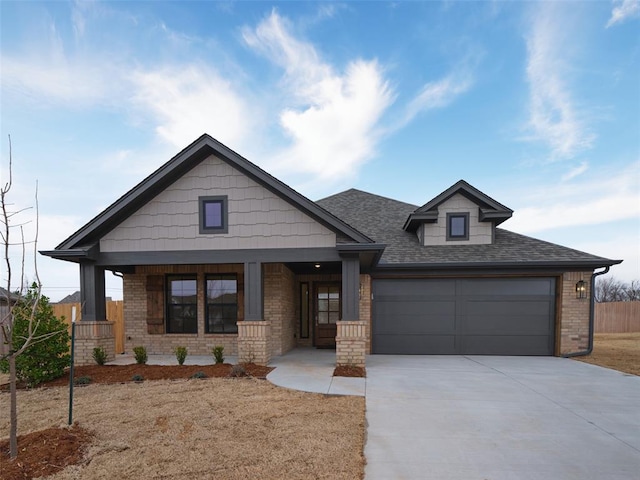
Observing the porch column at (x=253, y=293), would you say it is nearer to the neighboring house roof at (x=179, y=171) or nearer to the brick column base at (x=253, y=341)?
the brick column base at (x=253, y=341)

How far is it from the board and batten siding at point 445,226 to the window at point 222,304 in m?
6.36

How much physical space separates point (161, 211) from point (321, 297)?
5692 millimetres

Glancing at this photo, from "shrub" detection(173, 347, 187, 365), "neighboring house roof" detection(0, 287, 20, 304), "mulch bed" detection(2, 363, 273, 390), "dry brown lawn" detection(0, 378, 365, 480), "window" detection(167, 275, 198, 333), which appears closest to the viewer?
"dry brown lawn" detection(0, 378, 365, 480)

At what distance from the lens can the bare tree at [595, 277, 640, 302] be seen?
39812 mm

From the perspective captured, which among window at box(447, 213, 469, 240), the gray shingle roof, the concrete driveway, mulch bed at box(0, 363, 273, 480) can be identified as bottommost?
the concrete driveway

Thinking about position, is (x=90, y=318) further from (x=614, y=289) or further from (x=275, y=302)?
(x=614, y=289)

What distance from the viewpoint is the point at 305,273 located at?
36.5ft

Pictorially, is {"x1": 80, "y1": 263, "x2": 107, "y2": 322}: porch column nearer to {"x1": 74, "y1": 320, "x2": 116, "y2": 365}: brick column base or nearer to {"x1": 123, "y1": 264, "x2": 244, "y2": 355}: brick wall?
{"x1": 74, "y1": 320, "x2": 116, "y2": 365}: brick column base

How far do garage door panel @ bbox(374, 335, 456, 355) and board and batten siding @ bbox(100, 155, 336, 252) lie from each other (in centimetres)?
399

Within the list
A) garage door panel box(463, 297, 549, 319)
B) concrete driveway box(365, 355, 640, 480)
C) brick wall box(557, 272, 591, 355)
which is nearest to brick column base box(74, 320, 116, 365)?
concrete driveway box(365, 355, 640, 480)

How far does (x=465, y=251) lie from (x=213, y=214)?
7.56m

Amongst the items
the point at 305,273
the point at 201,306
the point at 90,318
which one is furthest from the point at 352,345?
the point at 90,318

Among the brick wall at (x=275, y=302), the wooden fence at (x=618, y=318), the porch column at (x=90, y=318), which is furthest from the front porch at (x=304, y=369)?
the wooden fence at (x=618, y=318)

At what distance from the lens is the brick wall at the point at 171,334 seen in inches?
369
